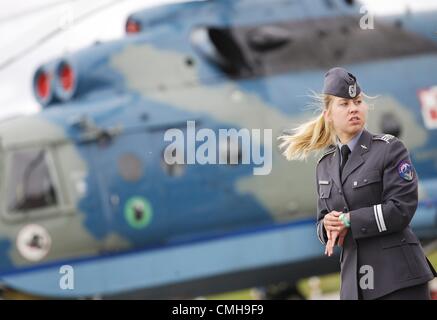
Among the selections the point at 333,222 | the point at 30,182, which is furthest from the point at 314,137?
the point at 30,182

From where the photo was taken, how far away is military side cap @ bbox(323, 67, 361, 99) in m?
3.39

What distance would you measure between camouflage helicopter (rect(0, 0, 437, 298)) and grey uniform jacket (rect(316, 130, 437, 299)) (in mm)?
4897

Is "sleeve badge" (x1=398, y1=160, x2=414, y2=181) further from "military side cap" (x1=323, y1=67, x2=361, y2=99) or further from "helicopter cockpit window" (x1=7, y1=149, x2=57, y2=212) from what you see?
"helicopter cockpit window" (x1=7, y1=149, x2=57, y2=212)

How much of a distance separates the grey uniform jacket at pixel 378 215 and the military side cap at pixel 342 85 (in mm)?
185

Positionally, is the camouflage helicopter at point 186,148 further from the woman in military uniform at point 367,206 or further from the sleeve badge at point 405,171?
the sleeve badge at point 405,171

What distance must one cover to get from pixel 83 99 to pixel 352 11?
3.14 metres

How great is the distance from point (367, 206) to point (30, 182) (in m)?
5.48

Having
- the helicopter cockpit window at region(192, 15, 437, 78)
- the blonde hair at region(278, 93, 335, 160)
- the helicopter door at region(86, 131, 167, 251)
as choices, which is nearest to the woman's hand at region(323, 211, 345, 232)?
the blonde hair at region(278, 93, 335, 160)

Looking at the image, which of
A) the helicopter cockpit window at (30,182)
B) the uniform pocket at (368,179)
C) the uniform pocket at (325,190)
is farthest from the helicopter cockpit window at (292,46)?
the uniform pocket at (368,179)

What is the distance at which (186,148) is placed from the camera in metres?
8.00

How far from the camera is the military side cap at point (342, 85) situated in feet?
11.1

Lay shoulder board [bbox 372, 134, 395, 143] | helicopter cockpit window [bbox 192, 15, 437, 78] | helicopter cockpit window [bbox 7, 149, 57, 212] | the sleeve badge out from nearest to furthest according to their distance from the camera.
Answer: the sleeve badge
shoulder board [bbox 372, 134, 395, 143]
helicopter cockpit window [bbox 7, 149, 57, 212]
helicopter cockpit window [bbox 192, 15, 437, 78]

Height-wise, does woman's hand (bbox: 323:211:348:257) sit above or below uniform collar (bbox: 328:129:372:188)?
below
